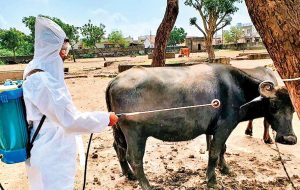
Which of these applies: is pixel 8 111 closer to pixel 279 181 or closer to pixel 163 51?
pixel 279 181

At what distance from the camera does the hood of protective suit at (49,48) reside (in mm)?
3061

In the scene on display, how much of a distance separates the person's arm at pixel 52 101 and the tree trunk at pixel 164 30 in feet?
27.1

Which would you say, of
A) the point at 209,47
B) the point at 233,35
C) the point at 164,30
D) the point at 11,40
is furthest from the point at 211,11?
the point at 233,35

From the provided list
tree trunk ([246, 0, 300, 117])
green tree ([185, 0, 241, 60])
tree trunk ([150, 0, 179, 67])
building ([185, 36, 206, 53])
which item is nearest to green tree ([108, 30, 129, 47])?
building ([185, 36, 206, 53])

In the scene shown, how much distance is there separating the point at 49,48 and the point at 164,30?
8.21 meters

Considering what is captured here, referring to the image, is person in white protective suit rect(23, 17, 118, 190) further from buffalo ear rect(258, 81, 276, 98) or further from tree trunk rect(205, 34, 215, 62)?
tree trunk rect(205, 34, 215, 62)

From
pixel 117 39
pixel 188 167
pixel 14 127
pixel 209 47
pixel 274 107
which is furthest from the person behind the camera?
pixel 117 39

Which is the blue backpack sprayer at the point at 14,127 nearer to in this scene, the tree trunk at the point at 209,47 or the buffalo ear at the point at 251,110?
the buffalo ear at the point at 251,110

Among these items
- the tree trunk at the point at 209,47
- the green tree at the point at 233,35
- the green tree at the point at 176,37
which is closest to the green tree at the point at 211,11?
the tree trunk at the point at 209,47

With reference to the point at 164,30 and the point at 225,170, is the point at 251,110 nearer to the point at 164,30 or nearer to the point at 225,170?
the point at 225,170

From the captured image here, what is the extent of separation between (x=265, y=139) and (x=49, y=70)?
17.9 ft

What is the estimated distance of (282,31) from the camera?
3.32 metres

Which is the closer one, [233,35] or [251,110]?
[251,110]

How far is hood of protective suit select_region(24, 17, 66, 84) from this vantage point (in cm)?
306
